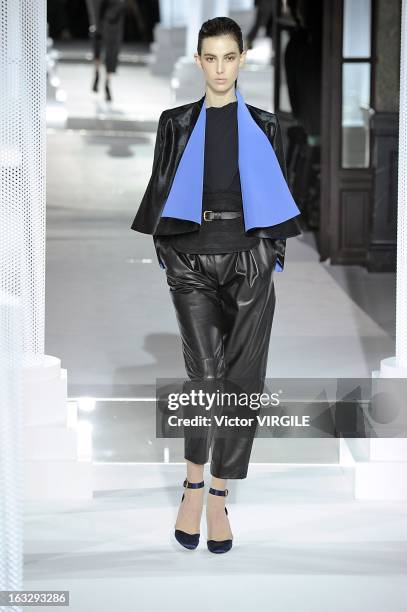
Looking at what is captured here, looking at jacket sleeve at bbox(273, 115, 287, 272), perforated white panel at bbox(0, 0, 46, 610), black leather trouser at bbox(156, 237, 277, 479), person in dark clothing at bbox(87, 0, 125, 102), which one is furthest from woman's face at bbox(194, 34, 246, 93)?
person in dark clothing at bbox(87, 0, 125, 102)

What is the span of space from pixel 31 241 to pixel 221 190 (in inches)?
38.3

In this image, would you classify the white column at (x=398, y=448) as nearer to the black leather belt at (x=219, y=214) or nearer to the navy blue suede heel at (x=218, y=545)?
the navy blue suede heel at (x=218, y=545)

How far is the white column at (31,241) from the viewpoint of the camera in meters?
4.60

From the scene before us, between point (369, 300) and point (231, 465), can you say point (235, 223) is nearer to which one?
point (231, 465)

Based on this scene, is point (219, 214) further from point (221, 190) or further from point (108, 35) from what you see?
point (108, 35)

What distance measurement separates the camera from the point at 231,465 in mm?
4168

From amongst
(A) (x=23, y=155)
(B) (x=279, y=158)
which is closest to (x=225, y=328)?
(B) (x=279, y=158)

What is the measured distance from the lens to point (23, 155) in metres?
4.70

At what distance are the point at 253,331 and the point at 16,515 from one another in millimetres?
1030

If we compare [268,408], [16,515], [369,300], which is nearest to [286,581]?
[16,515]

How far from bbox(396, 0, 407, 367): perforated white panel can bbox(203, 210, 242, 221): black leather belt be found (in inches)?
35.1

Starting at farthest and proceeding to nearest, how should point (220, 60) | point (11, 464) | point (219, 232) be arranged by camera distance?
point (219, 232), point (220, 60), point (11, 464)

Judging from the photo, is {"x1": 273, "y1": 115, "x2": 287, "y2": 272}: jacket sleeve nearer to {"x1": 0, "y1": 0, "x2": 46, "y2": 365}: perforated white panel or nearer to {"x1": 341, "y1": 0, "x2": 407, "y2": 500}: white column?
{"x1": 341, "y1": 0, "x2": 407, "y2": 500}: white column

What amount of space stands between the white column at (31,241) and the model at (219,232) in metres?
0.66
